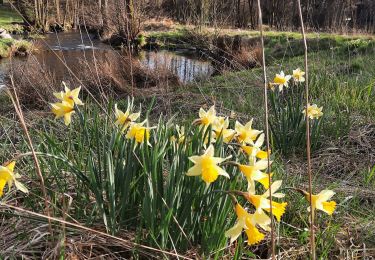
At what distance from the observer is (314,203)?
4.41 feet

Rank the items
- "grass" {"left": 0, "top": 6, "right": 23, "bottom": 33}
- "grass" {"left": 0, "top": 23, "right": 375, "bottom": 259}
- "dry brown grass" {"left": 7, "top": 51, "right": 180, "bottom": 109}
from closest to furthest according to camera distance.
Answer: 1. "grass" {"left": 0, "top": 23, "right": 375, "bottom": 259}
2. "dry brown grass" {"left": 7, "top": 51, "right": 180, "bottom": 109}
3. "grass" {"left": 0, "top": 6, "right": 23, "bottom": 33}

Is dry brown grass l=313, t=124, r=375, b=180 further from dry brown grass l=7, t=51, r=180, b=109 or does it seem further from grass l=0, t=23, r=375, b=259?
dry brown grass l=7, t=51, r=180, b=109

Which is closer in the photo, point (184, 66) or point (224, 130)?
point (224, 130)

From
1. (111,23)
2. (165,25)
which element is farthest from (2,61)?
(165,25)

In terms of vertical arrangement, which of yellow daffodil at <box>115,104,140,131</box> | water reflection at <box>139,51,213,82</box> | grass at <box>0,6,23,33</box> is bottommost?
water reflection at <box>139,51,213,82</box>

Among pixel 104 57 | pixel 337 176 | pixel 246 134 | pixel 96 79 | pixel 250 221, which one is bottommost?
pixel 337 176

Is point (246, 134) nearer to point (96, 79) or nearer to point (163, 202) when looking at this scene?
point (163, 202)

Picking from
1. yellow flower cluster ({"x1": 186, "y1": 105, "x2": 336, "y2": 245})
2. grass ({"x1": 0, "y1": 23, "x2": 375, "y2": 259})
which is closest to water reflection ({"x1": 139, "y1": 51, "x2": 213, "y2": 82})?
grass ({"x1": 0, "y1": 23, "x2": 375, "y2": 259})

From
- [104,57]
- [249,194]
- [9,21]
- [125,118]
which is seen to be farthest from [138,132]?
[9,21]

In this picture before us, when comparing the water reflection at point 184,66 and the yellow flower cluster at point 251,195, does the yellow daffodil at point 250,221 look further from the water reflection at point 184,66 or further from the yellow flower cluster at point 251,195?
the water reflection at point 184,66

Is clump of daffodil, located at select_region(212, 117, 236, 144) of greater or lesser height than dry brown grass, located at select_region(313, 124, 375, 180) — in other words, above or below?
above

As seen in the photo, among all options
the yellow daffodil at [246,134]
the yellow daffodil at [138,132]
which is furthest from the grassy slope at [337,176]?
the yellow daffodil at [138,132]

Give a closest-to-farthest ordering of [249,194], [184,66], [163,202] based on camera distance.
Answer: [249,194] < [163,202] < [184,66]

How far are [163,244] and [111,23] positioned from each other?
14.3 m
